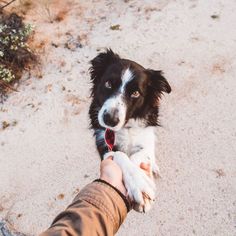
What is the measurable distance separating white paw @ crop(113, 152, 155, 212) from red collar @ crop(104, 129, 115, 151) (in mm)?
693

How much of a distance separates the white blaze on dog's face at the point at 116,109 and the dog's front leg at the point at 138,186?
0.49 m

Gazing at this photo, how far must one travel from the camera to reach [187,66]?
4.82 m

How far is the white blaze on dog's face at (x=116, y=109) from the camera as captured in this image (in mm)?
3162

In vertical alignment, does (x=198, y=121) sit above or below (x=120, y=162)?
below

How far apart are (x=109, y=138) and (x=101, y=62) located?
2.21ft

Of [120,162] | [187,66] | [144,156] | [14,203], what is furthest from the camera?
[187,66]

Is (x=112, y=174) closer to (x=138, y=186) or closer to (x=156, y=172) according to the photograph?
(x=138, y=186)

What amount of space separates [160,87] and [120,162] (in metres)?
0.99

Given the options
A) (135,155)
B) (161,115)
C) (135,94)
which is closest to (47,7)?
(161,115)

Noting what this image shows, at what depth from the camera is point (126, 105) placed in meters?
3.23

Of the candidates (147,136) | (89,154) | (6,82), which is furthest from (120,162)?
(6,82)

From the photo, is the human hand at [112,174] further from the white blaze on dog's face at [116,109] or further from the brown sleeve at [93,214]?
the white blaze on dog's face at [116,109]

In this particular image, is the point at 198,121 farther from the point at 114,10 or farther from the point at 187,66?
the point at 114,10

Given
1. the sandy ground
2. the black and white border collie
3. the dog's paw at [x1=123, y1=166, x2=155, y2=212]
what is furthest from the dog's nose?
the sandy ground
